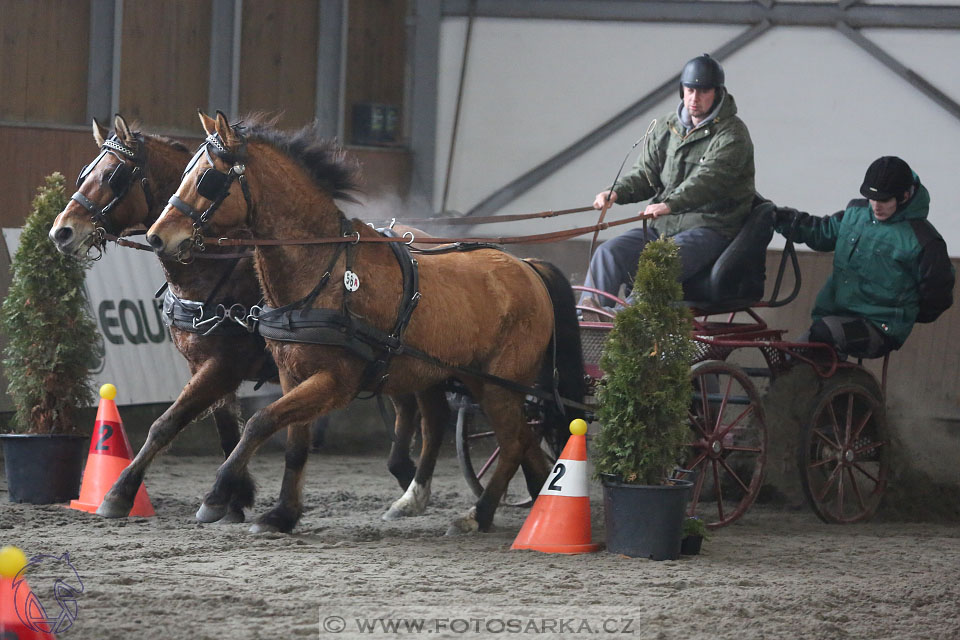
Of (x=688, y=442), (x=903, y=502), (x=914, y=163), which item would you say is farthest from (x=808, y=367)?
(x=914, y=163)

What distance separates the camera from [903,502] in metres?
7.07

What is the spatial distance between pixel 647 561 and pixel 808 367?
2177mm

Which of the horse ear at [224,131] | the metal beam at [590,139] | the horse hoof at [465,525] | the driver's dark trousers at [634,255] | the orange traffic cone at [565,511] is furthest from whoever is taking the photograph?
the metal beam at [590,139]

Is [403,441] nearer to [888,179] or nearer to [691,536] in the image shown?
[691,536]

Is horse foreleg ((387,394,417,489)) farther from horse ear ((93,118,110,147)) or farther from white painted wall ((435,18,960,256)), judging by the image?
white painted wall ((435,18,960,256))

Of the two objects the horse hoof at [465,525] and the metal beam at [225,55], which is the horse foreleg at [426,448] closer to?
the horse hoof at [465,525]

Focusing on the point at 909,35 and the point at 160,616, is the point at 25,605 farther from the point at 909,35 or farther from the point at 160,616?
the point at 909,35

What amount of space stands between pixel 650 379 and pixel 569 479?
2.02 feet

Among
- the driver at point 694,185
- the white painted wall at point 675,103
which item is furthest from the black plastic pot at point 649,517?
the white painted wall at point 675,103

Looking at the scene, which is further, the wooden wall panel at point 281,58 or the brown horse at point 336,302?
the wooden wall panel at point 281,58

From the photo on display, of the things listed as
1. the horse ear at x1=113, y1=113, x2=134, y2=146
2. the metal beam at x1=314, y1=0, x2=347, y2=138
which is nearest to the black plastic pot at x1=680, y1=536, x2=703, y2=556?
the horse ear at x1=113, y1=113, x2=134, y2=146

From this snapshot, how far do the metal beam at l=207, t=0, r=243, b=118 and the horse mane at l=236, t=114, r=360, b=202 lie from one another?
4.58 m

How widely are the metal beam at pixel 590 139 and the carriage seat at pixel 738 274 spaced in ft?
12.4

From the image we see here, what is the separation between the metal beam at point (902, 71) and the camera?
9172 mm
